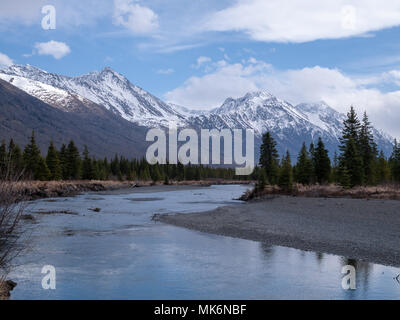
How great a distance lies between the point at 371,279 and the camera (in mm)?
13148

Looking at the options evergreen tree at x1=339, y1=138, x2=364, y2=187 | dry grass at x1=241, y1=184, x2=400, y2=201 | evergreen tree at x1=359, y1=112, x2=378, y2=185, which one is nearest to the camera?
dry grass at x1=241, y1=184, x2=400, y2=201

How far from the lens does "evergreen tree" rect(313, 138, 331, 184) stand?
6150 cm

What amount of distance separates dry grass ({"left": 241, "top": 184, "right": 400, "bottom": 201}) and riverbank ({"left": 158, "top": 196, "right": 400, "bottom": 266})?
6.06m

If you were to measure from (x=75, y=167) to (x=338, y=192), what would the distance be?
6201 centimetres

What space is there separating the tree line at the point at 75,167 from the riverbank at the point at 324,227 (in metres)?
13.3

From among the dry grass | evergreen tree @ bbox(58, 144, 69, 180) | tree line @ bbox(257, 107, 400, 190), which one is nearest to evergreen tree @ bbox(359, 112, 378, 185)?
tree line @ bbox(257, 107, 400, 190)

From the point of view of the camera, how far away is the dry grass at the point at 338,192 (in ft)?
135

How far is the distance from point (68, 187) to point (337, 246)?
62004 millimetres

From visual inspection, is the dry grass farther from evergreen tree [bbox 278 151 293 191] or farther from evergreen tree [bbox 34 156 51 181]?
evergreen tree [bbox 34 156 51 181]

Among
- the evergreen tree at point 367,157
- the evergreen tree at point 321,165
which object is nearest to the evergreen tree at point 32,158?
the evergreen tree at point 321,165

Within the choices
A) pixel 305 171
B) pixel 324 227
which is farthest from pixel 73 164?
pixel 324 227

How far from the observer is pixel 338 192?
4691cm
